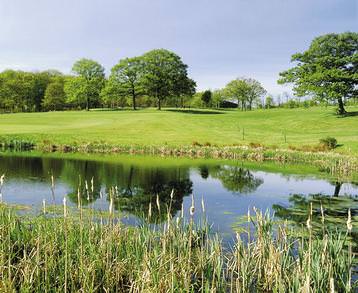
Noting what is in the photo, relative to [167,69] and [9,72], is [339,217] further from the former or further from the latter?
[9,72]

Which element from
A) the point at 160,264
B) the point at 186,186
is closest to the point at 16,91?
the point at 186,186

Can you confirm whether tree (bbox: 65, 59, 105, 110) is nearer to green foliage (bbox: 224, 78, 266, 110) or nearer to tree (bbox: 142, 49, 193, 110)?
tree (bbox: 142, 49, 193, 110)

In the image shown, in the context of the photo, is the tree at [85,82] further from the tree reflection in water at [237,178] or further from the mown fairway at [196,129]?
the tree reflection in water at [237,178]

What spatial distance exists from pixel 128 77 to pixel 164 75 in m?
10.5

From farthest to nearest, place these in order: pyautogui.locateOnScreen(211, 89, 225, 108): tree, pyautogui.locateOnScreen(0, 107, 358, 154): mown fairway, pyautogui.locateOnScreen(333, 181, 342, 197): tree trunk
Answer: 1. pyautogui.locateOnScreen(211, 89, 225, 108): tree
2. pyautogui.locateOnScreen(0, 107, 358, 154): mown fairway
3. pyautogui.locateOnScreen(333, 181, 342, 197): tree trunk

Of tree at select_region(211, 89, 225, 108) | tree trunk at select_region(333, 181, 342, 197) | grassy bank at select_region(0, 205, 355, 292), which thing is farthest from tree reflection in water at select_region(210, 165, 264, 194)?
tree at select_region(211, 89, 225, 108)

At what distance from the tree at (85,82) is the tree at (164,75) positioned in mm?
17658

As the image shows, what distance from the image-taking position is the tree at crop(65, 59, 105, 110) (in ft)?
341

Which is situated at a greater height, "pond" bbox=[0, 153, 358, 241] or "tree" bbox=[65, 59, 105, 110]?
"tree" bbox=[65, 59, 105, 110]

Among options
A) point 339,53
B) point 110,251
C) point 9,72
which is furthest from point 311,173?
point 9,72

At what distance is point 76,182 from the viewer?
24.4 m

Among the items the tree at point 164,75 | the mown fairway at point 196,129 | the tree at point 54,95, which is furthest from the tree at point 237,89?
the tree at point 54,95

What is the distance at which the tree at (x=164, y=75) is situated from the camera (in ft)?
314

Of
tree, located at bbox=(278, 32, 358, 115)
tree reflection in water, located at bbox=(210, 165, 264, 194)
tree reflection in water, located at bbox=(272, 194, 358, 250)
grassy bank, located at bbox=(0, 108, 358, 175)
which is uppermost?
tree, located at bbox=(278, 32, 358, 115)
